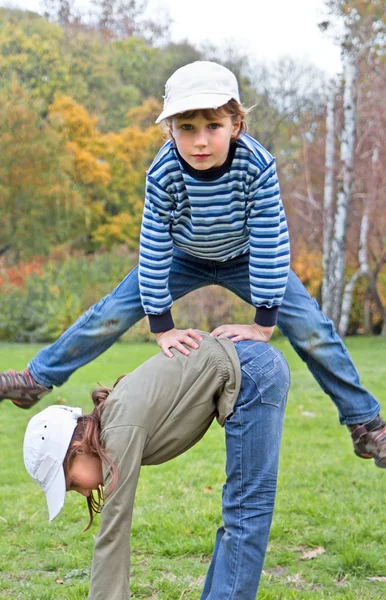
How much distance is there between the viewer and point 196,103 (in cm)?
249

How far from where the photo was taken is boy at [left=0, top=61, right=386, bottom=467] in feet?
8.54

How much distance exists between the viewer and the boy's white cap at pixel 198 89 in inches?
98.6

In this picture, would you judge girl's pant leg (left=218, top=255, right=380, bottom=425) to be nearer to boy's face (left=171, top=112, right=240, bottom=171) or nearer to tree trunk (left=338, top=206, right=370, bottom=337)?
boy's face (left=171, top=112, right=240, bottom=171)

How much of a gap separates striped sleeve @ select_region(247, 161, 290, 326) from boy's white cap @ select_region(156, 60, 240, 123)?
0.34 metres

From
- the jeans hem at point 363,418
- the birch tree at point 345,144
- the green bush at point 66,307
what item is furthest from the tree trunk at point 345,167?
the jeans hem at point 363,418

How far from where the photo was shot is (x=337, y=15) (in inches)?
573

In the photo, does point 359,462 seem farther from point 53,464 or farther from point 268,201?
point 53,464

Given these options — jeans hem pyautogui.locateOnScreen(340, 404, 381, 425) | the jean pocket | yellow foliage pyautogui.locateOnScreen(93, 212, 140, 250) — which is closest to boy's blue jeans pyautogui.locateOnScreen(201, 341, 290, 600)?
the jean pocket

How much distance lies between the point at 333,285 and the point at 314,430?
333 inches

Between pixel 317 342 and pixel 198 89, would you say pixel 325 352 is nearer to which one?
pixel 317 342

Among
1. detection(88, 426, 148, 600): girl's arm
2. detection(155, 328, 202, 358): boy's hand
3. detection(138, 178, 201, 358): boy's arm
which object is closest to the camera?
detection(88, 426, 148, 600): girl's arm

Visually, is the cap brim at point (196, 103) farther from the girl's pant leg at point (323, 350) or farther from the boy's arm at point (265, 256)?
the girl's pant leg at point (323, 350)

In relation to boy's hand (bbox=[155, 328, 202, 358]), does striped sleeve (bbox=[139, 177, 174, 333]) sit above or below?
above

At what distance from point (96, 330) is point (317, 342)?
0.97 metres
